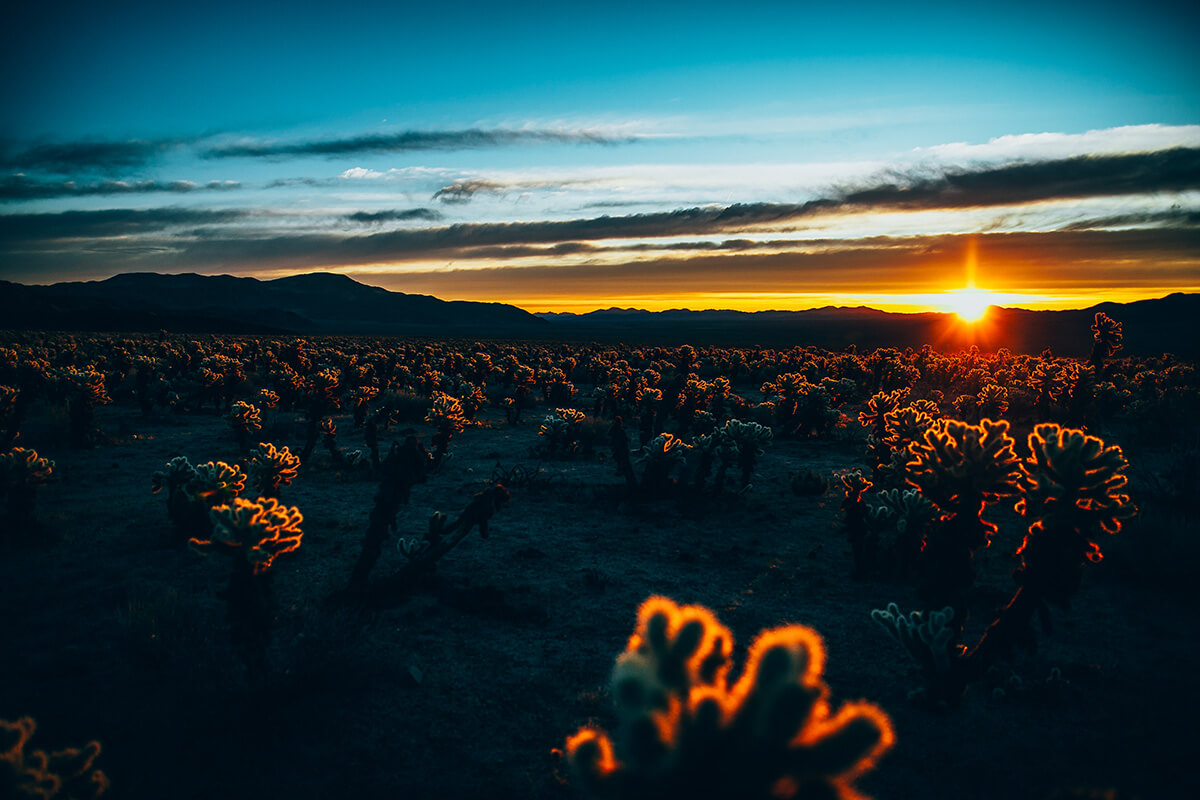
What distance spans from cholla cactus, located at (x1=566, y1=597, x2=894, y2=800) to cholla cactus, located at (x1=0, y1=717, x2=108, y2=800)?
2.18 metres

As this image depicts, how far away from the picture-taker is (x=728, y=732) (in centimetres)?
199

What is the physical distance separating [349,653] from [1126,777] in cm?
549

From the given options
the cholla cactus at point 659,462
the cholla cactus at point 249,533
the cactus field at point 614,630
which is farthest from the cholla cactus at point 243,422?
the cholla cactus at point 249,533

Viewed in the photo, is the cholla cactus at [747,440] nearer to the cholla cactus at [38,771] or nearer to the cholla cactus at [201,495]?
the cholla cactus at [201,495]

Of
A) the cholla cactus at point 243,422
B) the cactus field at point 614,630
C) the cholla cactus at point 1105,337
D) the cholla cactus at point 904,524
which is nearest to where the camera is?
the cactus field at point 614,630

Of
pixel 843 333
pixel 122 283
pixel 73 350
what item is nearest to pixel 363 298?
pixel 122 283

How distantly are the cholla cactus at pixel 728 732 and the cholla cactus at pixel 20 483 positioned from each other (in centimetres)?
839

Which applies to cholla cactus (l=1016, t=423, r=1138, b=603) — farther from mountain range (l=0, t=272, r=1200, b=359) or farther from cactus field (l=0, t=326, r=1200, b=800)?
mountain range (l=0, t=272, r=1200, b=359)

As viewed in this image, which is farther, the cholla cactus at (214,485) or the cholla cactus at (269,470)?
the cholla cactus at (269,470)

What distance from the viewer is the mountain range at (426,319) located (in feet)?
200

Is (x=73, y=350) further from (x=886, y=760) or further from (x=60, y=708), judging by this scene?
(x=886, y=760)

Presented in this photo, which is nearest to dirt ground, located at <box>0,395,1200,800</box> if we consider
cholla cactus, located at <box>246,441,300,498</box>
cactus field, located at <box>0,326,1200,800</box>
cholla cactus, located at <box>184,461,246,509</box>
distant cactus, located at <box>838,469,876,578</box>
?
cactus field, located at <box>0,326,1200,800</box>

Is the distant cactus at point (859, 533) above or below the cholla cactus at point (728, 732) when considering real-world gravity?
below

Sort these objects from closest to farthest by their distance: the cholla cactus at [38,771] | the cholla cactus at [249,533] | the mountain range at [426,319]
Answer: the cholla cactus at [38,771] → the cholla cactus at [249,533] → the mountain range at [426,319]
